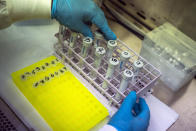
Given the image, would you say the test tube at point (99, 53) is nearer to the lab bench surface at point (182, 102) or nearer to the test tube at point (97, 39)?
the test tube at point (97, 39)

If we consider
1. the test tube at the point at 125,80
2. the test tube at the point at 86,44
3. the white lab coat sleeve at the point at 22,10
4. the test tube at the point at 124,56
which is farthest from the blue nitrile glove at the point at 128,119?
the white lab coat sleeve at the point at 22,10

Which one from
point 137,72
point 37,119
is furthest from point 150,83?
point 37,119

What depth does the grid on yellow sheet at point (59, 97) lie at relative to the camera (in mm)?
870

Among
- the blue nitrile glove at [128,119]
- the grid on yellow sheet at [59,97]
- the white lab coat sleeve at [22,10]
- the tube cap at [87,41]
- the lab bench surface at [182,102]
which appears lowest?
the lab bench surface at [182,102]

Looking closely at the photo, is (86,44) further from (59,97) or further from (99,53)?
(59,97)

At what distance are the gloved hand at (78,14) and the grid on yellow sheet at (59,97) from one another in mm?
231

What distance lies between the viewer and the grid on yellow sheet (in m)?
0.87

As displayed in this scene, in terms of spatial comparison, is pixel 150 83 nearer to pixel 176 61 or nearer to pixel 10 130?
pixel 176 61

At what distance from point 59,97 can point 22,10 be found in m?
0.41

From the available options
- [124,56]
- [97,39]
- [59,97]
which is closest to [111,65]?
[124,56]

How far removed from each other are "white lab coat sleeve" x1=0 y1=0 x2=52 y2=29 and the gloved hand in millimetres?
39

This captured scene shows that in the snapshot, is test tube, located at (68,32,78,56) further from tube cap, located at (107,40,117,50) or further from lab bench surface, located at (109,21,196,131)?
lab bench surface, located at (109,21,196,131)

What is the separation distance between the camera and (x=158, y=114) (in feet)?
3.16

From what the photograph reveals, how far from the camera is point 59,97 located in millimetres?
934
